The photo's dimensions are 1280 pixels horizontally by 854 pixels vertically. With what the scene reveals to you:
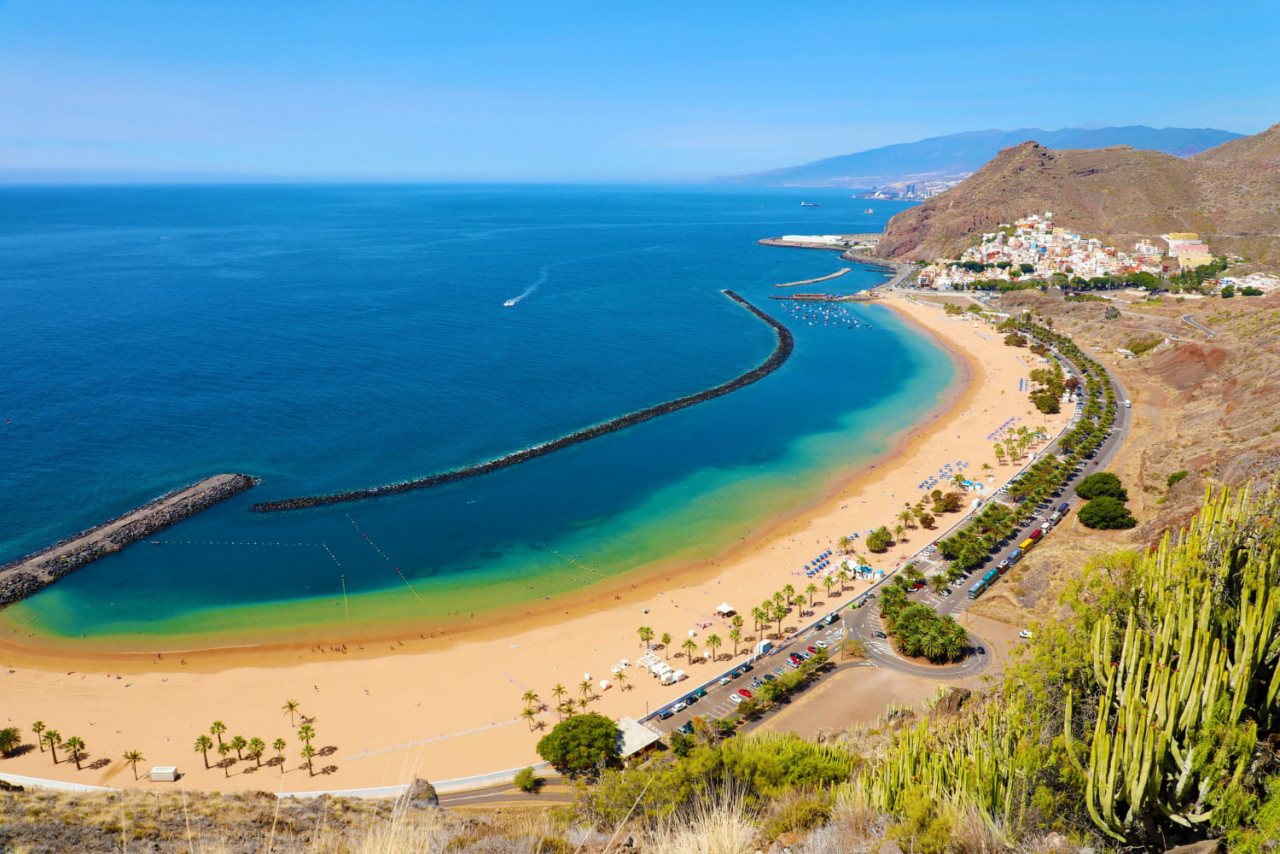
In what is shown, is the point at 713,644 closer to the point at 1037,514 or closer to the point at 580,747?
the point at 580,747

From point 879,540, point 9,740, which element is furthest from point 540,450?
point 9,740

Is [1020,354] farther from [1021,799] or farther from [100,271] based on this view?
[100,271]

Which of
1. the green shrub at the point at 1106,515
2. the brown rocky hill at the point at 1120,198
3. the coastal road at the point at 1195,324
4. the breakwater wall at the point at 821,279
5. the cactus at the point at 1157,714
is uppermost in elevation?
the brown rocky hill at the point at 1120,198

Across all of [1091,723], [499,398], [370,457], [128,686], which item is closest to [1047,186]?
[499,398]

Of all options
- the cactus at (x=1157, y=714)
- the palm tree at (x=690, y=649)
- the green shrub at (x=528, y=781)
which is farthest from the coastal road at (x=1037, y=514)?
the green shrub at (x=528, y=781)

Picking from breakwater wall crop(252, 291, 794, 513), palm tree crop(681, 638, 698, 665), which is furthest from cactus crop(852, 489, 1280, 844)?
breakwater wall crop(252, 291, 794, 513)

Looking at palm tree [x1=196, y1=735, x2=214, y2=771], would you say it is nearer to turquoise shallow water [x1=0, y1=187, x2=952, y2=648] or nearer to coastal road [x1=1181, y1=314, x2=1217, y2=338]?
turquoise shallow water [x1=0, y1=187, x2=952, y2=648]

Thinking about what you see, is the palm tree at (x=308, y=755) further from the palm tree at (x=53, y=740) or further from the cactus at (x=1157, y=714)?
the cactus at (x=1157, y=714)
